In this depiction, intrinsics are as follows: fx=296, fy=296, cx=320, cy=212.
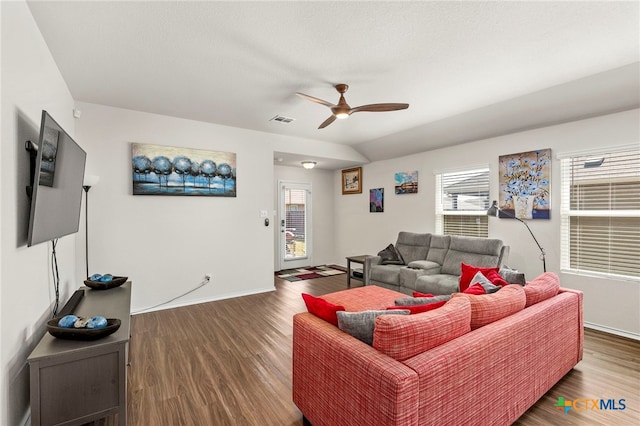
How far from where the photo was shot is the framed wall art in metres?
6.07

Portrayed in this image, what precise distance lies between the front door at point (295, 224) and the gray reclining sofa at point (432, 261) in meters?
2.36

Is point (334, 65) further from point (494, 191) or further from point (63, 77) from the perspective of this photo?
point (494, 191)

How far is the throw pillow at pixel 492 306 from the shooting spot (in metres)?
1.75

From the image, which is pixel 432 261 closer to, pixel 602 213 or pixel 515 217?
pixel 515 217

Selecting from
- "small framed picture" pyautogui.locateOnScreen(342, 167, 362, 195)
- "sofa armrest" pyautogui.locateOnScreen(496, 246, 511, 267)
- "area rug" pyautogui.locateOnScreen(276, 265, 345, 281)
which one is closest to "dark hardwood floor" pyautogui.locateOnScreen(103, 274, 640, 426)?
"sofa armrest" pyautogui.locateOnScreen(496, 246, 511, 267)

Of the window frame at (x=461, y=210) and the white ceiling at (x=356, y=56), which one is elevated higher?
the white ceiling at (x=356, y=56)

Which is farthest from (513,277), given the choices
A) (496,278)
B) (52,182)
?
(52,182)

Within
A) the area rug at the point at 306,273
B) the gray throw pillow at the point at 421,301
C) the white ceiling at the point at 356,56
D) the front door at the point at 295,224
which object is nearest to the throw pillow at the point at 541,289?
the gray throw pillow at the point at 421,301

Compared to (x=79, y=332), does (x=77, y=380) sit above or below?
below

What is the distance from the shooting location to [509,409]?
5.71ft

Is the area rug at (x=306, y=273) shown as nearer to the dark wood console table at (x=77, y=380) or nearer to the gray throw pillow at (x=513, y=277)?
the gray throw pillow at (x=513, y=277)

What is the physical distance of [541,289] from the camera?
2.21 metres

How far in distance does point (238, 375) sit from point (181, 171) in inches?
113

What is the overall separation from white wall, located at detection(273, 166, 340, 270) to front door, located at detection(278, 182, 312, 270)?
127mm
